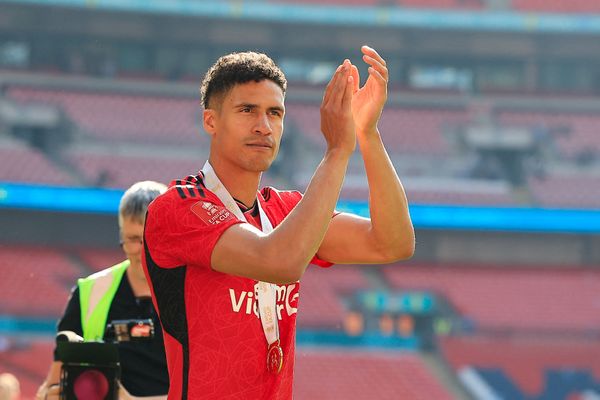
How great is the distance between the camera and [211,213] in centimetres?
207

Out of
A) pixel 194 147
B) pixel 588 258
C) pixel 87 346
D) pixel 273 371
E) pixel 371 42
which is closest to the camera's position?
pixel 273 371

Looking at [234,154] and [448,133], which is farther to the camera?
[448,133]

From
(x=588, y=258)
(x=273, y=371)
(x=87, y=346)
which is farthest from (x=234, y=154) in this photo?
(x=588, y=258)

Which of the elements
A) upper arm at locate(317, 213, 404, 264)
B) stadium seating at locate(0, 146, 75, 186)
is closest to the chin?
upper arm at locate(317, 213, 404, 264)

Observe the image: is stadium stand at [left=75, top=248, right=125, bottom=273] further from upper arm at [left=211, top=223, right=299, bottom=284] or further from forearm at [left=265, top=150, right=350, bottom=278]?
forearm at [left=265, top=150, right=350, bottom=278]

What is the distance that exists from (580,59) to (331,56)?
602 centimetres

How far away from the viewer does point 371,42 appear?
75.2 ft

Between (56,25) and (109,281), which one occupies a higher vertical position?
(56,25)

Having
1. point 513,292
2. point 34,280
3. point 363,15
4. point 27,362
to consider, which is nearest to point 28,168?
point 34,280

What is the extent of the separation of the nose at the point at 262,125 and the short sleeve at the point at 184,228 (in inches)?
7.4

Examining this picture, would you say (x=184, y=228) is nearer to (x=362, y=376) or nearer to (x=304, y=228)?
(x=304, y=228)

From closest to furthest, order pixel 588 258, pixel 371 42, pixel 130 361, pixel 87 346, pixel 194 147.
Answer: pixel 87 346, pixel 130 361, pixel 588 258, pixel 194 147, pixel 371 42

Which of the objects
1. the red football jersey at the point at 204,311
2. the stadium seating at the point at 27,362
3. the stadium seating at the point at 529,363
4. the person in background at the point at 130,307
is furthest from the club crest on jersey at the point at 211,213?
the stadium seating at the point at 529,363

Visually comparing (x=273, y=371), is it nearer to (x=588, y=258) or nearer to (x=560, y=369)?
(x=560, y=369)
